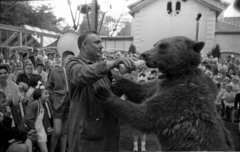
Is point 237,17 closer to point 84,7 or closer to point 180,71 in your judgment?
point 180,71

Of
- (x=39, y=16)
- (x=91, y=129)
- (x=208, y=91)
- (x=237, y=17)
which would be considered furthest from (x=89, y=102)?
(x=39, y=16)

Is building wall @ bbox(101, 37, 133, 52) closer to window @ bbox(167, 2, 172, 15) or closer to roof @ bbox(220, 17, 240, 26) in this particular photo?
window @ bbox(167, 2, 172, 15)

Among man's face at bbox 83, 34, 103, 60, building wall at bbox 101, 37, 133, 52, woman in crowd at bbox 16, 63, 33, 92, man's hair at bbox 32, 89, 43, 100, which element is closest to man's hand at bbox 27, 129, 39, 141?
man's hair at bbox 32, 89, 43, 100

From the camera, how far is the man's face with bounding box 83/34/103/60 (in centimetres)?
197

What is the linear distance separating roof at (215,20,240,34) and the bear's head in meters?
0.40

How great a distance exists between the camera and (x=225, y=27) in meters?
2.05

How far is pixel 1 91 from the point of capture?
3.37 m

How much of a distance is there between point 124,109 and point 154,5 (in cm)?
92

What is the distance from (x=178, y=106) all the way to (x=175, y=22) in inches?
28.2

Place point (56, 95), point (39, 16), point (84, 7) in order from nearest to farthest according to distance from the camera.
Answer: point (39, 16) < point (56, 95) < point (84, 7)

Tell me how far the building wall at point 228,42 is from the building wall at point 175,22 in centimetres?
6

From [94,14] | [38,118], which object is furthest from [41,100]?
[94,14]

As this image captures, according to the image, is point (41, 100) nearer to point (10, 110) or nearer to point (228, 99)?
point (10, 110)

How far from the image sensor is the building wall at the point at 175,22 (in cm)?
198
